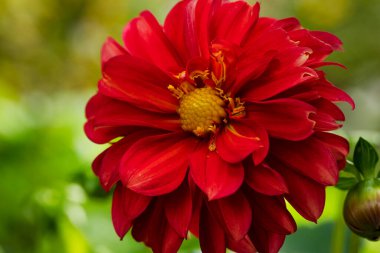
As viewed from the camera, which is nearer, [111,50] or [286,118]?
[286,118]

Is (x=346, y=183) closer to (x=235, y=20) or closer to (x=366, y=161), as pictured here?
(x=366, y=161)

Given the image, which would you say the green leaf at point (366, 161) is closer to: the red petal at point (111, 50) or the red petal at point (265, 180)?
the red petal at point (265, 180)

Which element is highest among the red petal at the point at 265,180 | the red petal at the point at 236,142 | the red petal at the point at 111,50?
the red petal at the point at 111,50

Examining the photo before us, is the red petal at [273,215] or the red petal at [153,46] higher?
the red petal at [153,46]

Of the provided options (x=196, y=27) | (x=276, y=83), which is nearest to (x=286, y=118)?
(x=276, y=83)

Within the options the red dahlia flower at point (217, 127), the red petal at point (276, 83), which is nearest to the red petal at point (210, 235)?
the red dahlia flower at point (217, 127)

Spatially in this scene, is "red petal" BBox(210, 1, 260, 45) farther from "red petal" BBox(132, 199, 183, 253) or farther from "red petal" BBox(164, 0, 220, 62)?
"red petal" BBox(132, 199, 183, 253)

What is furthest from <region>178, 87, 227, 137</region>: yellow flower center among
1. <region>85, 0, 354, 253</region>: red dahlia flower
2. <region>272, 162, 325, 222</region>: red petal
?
<region>272, 162, 325, 222</region>: red petal
